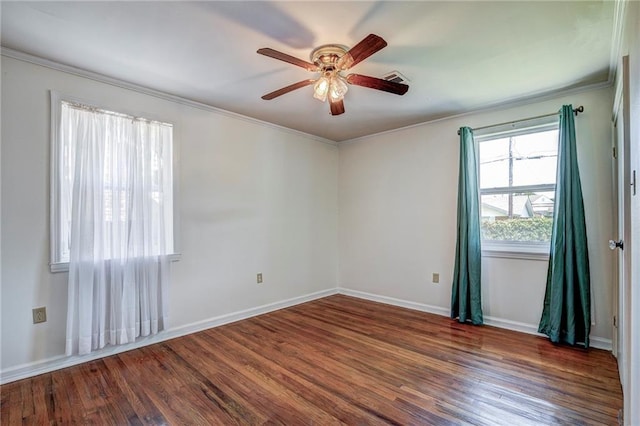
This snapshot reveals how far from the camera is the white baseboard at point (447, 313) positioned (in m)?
2.68

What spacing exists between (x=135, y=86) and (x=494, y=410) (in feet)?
12.5

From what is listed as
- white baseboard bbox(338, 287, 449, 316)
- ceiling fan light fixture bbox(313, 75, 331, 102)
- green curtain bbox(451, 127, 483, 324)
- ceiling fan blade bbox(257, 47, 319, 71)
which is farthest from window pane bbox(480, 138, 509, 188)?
ceiling fan blade bbox(257, 47, 319, 71)

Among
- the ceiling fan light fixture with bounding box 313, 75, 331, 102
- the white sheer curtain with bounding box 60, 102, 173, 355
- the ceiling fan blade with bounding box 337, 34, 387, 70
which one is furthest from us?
the white sheer curtain with bounding box 60, 102, 173, 355

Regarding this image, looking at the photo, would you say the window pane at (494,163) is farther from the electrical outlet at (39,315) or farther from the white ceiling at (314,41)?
the electrical outlet at (39,315)

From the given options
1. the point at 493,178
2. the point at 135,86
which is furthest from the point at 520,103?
the point at 135,86

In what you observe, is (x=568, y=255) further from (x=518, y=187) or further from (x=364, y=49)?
(x=364, y=49)

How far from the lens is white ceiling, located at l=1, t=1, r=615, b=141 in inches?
69.4

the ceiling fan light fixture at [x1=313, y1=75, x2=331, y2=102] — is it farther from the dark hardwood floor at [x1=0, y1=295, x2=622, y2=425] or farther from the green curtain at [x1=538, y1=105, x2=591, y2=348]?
the green curtain at [x1=538, y1=105, x2=591, y2=348]

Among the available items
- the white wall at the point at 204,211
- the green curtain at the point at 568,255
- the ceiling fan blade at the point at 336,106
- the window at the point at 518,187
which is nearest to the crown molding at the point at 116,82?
A: the white wall at the point at 204,211

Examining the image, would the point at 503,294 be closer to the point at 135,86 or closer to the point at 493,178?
the point at 493,178

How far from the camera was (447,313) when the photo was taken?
11.9 ft

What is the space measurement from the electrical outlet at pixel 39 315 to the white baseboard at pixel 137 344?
0.31 meters

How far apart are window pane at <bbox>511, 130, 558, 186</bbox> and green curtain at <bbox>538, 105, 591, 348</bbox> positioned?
24 cm

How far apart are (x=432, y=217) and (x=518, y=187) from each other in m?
0.98
